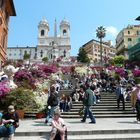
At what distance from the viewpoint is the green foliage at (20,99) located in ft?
53.6

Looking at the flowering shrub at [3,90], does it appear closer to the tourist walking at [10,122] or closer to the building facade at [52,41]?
the tourist walking at [10,122]

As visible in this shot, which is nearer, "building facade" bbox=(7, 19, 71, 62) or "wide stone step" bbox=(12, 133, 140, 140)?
"wide stone step" bbox=(12, 133, 140, 140)

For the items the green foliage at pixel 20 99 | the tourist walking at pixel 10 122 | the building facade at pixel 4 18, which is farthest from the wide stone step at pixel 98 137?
the building facade at pixel 4 18

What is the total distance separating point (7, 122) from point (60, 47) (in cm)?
12369

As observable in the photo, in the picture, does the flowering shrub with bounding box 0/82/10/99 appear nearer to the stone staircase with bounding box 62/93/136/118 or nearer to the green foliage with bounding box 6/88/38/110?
the green foliage with bounding box 6/88/38/110

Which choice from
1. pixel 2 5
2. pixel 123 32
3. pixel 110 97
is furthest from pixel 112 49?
pixel 110 97

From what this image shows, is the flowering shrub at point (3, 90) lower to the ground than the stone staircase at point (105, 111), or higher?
higher

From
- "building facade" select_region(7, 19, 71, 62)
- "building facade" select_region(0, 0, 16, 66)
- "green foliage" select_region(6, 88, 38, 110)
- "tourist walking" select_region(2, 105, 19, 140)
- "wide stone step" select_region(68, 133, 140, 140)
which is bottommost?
"wide stone step" select_region(68, 133, 140, 140)

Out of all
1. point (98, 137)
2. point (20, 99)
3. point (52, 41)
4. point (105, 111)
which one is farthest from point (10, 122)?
point (52, 41)

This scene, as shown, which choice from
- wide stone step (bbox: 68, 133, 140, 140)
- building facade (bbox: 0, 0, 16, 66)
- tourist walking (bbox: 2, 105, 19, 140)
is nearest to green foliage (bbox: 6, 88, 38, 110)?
wide stone step (bbox: 68, 133, 140, 140)

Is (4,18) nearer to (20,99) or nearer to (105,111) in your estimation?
(20,99)

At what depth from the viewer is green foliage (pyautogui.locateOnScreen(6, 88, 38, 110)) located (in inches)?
643

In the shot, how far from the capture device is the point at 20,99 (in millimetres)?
16344

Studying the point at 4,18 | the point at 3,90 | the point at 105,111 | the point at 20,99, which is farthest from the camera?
the point at 4,18
